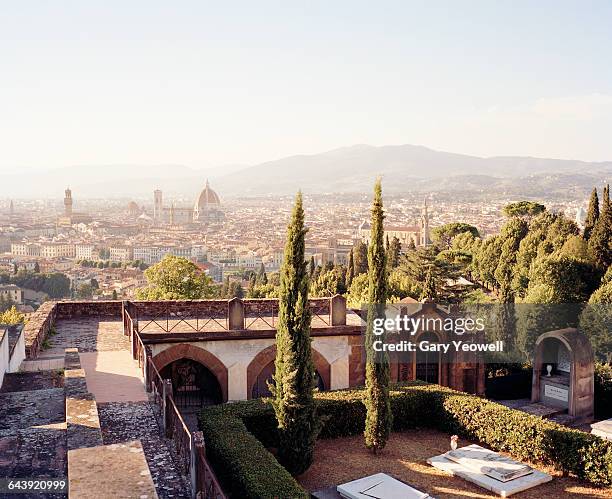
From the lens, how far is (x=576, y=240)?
146ft

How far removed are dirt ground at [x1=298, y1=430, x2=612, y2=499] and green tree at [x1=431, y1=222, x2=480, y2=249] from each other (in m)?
60.6

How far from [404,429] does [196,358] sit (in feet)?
19.7

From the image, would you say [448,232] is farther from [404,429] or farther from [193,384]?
[193,384]

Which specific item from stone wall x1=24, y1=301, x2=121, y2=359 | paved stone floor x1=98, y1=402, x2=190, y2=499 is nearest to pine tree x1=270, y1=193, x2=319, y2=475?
paved stone floor x1=98, y1=402, x2=190, y2=499

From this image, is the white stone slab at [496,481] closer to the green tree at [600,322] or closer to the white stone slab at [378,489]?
the white stone slab at [378,489]

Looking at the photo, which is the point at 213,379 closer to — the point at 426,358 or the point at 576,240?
the point at 426,358

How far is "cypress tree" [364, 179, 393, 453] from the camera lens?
14664 millimetres

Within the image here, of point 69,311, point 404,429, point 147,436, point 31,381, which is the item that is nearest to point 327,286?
point 69,311

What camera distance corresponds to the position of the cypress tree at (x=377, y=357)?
48.1 feet

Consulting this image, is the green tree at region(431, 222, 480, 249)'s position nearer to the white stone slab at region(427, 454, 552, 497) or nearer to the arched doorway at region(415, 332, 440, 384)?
the arched doorway at region(415, 332, 440, 384)

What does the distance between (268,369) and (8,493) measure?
11.9 metres

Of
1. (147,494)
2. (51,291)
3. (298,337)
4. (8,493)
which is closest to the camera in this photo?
(147,494)

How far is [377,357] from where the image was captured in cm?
1520

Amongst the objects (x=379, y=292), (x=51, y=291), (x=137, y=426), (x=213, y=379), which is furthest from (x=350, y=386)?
(x=51, y=291)
